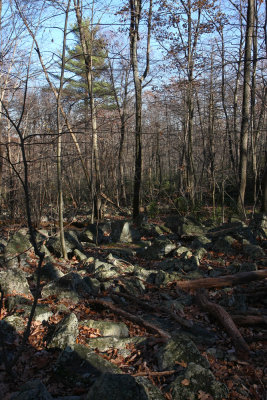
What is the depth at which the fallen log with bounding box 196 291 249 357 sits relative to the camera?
3.49m

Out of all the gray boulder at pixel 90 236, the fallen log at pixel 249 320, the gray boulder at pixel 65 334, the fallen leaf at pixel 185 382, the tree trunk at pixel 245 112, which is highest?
the tree trunk at pixel 245 112

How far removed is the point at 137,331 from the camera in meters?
4.03

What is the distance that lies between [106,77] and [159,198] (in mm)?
10235

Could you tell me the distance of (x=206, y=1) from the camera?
1270cm

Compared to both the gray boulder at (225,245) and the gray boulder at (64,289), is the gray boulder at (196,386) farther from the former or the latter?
the gray boulder at (225,245)

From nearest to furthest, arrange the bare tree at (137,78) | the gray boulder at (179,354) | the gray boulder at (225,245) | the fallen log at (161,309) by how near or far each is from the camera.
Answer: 1. the gray boulder at (179,354)
2. the fallen log at (161,309)
3. the gray boulder at (225,245)
4. the bare tree at (137,78)

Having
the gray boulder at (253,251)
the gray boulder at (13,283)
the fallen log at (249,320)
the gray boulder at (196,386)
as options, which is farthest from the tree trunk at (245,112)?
the gray boulder at (196,386)

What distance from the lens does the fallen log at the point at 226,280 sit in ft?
16.1

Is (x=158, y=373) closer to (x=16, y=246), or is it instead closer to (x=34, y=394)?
(x=34, y=394)

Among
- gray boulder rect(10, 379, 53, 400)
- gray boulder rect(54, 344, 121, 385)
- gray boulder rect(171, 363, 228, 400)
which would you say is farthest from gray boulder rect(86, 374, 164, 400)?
gray boulder rect(54, 344, 121, 385)

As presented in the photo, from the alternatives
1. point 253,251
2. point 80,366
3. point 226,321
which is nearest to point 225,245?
point 253,251

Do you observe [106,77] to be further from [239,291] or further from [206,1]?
[239,291]

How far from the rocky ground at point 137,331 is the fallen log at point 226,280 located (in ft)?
0.05

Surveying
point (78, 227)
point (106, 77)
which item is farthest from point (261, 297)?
point (106, 77)
